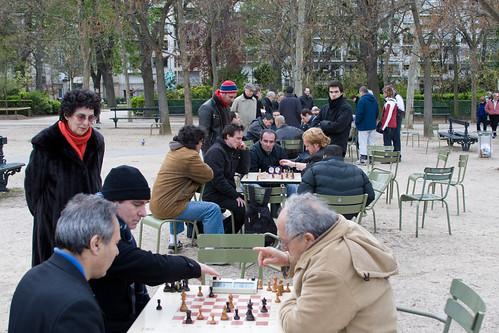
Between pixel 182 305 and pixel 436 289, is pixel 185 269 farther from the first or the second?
pixel 436 289

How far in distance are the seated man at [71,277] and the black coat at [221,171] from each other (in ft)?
14.8

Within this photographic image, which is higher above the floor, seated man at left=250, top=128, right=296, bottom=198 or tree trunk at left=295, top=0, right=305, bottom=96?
tree trunk at left=295, top=0, right=305, bottom=96

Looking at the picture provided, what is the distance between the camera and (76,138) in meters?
4.06

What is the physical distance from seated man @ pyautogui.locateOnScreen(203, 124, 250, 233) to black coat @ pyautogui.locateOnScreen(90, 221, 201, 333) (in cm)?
382

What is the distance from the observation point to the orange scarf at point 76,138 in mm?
4027

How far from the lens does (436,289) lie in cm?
589

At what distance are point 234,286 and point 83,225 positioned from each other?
1422 mm

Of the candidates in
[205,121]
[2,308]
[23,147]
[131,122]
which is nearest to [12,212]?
[205,121]

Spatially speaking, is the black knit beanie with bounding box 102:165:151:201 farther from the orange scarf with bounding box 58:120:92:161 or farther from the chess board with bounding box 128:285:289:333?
the orange scarf with bounding box 58:120:92:161

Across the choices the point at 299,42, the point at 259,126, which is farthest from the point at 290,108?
the point at 299,42

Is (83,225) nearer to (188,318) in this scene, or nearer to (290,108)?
(188,318)

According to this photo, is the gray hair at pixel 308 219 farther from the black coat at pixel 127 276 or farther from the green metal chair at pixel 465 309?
the green metal chair at pixel 465 309

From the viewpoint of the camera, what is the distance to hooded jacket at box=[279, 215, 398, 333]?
265 cm

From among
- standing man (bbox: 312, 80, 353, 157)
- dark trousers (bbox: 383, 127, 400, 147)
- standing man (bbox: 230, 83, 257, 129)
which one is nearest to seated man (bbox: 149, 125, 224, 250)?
standing man (bbox: 312, 80, 353, 157)
